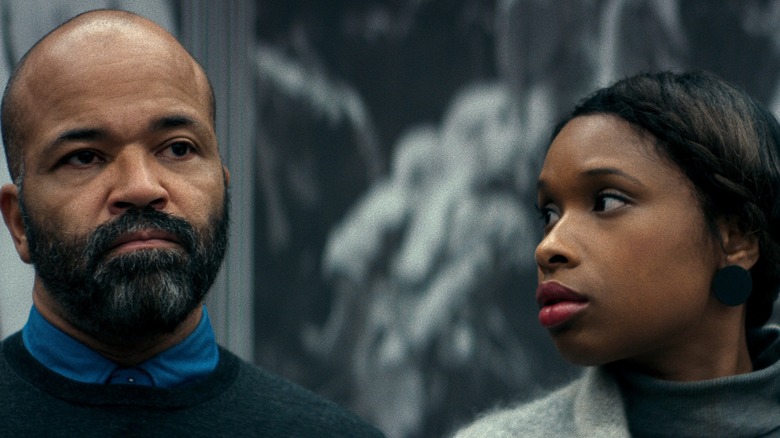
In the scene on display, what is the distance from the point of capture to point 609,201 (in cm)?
295

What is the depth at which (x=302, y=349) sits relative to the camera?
5.27 metres

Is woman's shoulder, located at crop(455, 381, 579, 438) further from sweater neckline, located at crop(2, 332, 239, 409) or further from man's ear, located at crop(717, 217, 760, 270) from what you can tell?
sweater neckline, located at crop(2, 332, 239, 409)

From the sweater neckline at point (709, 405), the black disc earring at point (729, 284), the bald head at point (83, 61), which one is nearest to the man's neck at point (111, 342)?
the bald head at point (83, 61)

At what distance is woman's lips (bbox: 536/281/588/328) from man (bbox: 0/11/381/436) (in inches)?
22.7

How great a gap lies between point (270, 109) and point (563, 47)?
1.30 metres

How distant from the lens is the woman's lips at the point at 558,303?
2920mm

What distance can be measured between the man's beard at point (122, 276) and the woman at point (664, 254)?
29.9 inches

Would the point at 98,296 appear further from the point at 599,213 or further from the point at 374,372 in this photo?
the point at 374,372

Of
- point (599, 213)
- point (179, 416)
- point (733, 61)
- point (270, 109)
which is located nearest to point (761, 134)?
point (599, 213)

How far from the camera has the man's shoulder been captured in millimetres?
3055

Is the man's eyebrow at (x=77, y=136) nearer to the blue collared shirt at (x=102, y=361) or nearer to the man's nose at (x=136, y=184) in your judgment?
the man's nose at (x=136, y=184)

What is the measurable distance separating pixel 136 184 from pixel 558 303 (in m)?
0.92

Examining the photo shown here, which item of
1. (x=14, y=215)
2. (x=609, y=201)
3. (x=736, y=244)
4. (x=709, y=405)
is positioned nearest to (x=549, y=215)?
(x=609, y=201)

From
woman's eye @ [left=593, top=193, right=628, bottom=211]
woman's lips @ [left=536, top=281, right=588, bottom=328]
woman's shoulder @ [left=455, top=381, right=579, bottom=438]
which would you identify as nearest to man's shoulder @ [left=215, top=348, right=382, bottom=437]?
woman's shoulder @ [left=455, top=381, right=579, bottom=438]
